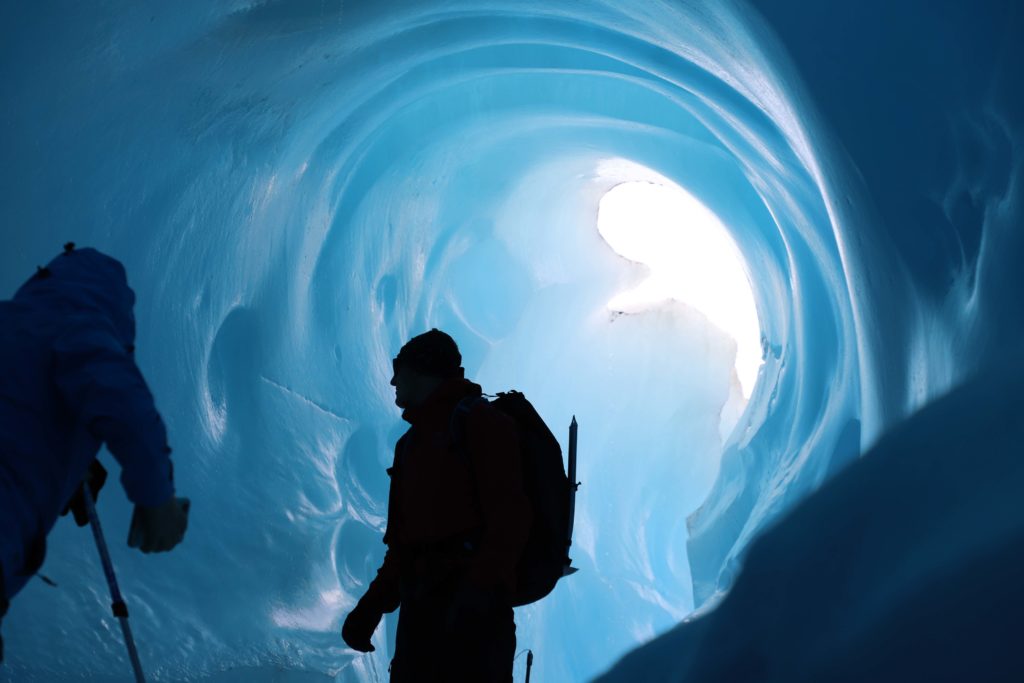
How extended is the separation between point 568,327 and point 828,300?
3630 mm

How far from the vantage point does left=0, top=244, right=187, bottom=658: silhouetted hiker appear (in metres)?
1.42

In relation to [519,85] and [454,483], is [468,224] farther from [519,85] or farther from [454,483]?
[454,483]

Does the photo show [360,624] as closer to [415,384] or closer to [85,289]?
[415,384]

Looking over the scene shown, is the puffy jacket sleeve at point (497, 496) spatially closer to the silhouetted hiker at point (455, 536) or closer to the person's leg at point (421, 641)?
the silhouetted hiker at point (455, 536)

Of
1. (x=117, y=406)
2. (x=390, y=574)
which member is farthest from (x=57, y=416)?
(x=390, y=574)

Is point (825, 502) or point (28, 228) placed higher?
point (28, 228)

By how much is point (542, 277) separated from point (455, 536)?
6073 mm

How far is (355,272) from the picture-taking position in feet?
19.1

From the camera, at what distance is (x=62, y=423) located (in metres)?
1.50

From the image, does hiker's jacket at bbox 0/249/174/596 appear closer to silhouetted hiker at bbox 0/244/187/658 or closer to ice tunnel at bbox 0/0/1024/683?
silhouetted hiker at bbox 0/244/187/658

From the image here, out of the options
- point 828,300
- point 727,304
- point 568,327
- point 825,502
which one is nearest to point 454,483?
point 825,502

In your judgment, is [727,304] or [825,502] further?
[727,304]

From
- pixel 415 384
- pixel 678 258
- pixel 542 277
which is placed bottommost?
pixel 415 384

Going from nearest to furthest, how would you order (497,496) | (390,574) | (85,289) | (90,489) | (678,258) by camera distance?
(85,289)
(90,489)
(497,496)
(390,574)
(678,258)
